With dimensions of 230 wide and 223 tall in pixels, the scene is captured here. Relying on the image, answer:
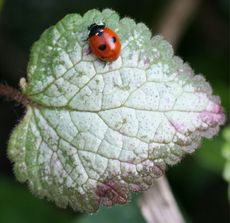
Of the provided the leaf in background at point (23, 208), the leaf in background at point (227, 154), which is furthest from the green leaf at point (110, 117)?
the leaf in background at point (23, 208)

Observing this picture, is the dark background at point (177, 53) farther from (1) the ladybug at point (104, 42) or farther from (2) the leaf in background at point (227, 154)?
(1) the ladybug at point (104, 42)

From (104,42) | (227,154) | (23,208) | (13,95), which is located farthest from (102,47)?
(23,208)

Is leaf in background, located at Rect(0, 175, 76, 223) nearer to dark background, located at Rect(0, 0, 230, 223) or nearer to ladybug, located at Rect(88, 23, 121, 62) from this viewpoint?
dark background, located at Rect(0, 0, 230, 223)

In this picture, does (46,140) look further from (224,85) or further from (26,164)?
(224,85)

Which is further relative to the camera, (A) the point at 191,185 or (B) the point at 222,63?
(B) the point at 222,63

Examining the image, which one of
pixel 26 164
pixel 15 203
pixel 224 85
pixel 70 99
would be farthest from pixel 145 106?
pixel 224 85

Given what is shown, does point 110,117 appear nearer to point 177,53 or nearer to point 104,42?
point 104,42

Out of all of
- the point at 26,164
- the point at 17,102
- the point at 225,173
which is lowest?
the point at 26,164

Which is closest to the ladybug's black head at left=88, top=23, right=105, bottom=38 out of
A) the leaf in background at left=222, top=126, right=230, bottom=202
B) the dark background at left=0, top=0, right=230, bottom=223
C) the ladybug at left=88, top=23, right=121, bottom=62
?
the ladybug at left=88, top=23, right=121, bottom=62
